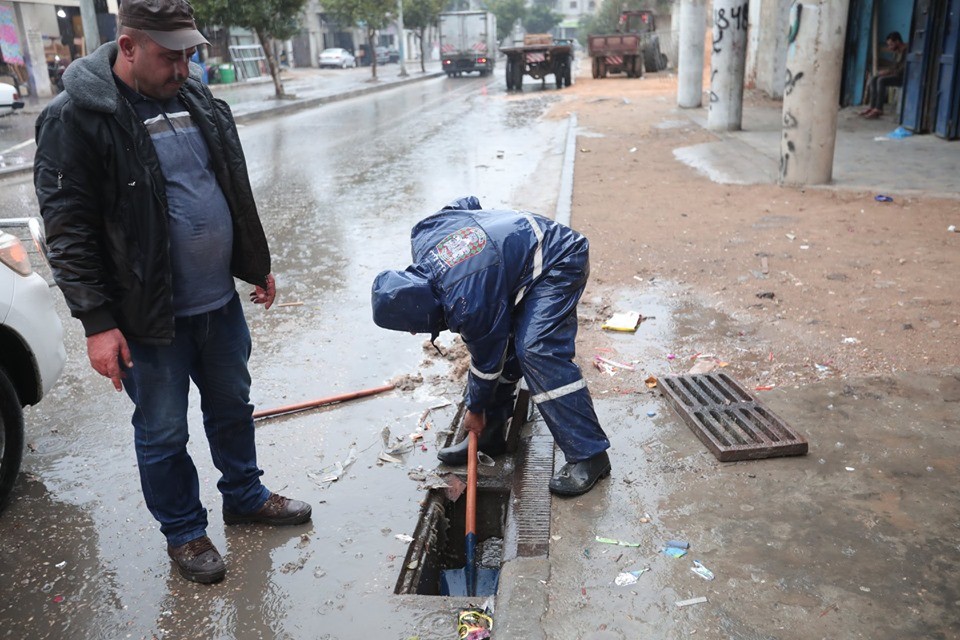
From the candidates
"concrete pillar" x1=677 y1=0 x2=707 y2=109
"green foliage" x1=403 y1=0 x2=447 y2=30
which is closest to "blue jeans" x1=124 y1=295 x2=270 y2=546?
"concrete pillar" x1=677 y1=0 x2=707 y2=109

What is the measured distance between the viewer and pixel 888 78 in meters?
13.7

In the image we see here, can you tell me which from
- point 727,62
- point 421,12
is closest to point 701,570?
point 727,62

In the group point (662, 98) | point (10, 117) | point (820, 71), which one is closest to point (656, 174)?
point (820, 71)

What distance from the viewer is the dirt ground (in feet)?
14.6

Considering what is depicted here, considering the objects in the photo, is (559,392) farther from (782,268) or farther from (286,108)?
(286,108)

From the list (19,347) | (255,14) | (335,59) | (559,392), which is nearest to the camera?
(559,392)

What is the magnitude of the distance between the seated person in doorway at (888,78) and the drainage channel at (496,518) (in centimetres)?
1239

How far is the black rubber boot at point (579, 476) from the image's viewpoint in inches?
125

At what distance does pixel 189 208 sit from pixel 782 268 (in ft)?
15.1

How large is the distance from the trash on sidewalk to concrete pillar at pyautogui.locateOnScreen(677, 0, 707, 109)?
1657cm

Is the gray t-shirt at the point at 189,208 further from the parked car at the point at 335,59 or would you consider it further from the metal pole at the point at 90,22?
the parked car at the point at 335,59

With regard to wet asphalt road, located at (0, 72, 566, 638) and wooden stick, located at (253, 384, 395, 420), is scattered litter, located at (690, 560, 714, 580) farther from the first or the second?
wooden stick, located at (253, 384, 395, 420)

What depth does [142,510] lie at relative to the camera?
333cm

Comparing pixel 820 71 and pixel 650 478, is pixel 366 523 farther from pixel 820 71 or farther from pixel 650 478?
pixel 820 71
